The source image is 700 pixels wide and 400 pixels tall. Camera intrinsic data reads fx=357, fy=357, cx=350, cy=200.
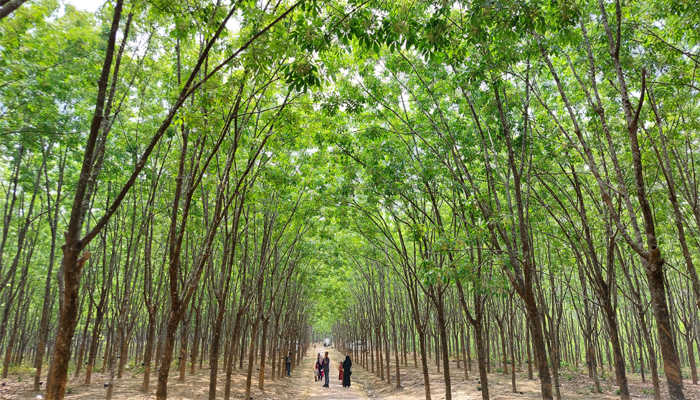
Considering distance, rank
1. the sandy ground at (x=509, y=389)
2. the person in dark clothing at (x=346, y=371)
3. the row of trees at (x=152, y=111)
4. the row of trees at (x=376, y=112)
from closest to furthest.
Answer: the row of trees at (x=152, y=111) < the row of trees at (x=376, y=112) < the sandy ground at (x=509, y=389) < the person in dark clothing at (x=346, y=371)

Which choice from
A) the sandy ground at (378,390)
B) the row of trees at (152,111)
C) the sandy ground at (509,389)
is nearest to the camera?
the row of trees at (152,111)

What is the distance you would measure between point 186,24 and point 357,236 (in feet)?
51.9

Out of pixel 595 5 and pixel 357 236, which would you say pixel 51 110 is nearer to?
pixel 595 5

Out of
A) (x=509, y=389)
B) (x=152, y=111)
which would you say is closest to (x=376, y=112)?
(x=152, y=111)

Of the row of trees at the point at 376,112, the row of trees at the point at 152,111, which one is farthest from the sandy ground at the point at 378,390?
the row of trees at the point at 376,112

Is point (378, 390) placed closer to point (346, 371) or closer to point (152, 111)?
point (346, 371)

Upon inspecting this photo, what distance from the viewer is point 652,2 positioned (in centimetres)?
620

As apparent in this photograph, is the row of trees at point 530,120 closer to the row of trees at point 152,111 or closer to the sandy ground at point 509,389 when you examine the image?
the row of trees at point 152,111

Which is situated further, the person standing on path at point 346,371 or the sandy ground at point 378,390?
the person standing on path at point 346,371

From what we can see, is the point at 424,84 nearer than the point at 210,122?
No

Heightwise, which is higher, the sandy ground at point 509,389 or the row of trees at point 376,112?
the row of trees at point 376,112

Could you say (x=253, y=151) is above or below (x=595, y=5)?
below

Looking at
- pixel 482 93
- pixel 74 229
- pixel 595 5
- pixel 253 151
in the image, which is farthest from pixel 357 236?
pixel 74 229

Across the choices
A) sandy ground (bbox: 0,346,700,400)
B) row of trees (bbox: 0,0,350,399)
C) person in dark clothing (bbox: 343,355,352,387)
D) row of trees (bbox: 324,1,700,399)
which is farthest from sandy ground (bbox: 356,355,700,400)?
row of trees (bbox: 0,0,350,399)
